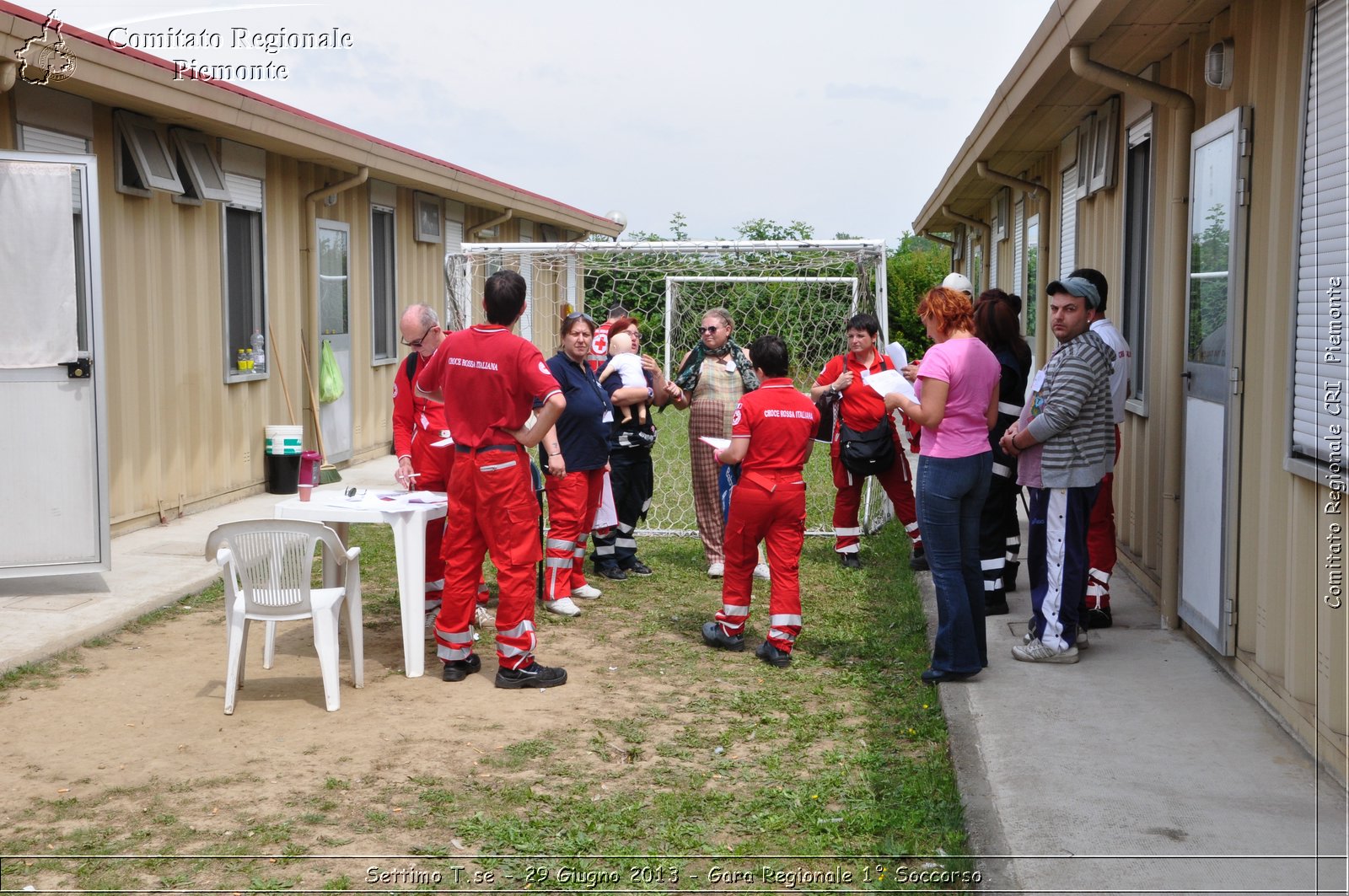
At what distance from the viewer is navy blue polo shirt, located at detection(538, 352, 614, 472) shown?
716 centimetres

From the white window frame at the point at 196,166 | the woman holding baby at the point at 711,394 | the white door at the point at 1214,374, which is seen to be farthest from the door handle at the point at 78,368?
the white door at the point at 1214,374

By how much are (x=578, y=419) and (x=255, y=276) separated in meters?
5.08

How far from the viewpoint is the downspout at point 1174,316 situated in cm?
615

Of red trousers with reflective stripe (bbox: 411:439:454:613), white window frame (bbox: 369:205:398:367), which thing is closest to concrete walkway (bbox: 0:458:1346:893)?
red trousers with reflective stripe (bbox: 411:439:454:613)

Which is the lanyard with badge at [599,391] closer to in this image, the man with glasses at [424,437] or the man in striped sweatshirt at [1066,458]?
the man with glasses at [424,437]

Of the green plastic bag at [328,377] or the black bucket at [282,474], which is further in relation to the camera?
the green plastic bag at [328,377]

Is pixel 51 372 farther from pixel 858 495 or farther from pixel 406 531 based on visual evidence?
pixel 858 495

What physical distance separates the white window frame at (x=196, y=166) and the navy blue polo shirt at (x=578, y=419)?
4.09 meters

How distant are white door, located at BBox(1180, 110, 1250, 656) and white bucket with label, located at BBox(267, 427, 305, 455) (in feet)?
25.1

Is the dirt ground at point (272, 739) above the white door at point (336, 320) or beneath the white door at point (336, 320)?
beneath

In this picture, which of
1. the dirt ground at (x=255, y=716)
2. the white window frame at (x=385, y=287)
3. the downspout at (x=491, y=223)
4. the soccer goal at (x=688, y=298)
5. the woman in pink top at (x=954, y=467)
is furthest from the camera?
the downspout at (x=491, y=223)

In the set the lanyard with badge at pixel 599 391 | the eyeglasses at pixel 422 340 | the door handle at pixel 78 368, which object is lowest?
the lanyard with badge at pixel 599 391

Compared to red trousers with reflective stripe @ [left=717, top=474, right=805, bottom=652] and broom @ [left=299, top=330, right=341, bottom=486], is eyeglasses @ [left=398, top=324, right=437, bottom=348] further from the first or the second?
broom @ [left=299, top=330, right=341, bottom=486]

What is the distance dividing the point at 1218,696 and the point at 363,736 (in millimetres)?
3453
